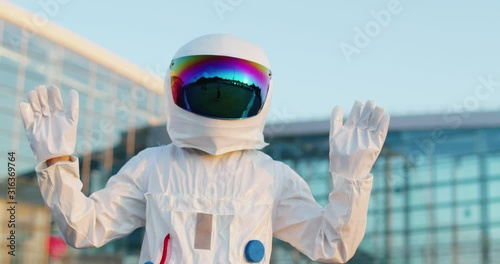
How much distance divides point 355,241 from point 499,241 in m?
16.2

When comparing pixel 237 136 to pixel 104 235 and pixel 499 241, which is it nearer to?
pixel 104 235

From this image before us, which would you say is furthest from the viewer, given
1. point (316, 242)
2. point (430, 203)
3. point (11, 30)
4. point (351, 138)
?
point (430, 203)

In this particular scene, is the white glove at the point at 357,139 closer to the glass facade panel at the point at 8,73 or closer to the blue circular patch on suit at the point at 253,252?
the blue circular patch on suit at the point at 253,252

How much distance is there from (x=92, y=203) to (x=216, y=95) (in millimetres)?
818

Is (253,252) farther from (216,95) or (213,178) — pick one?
(216,95)

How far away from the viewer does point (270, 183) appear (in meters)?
4.34

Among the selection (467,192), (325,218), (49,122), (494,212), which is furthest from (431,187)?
(49,122)

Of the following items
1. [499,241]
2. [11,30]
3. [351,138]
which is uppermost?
[11,30]

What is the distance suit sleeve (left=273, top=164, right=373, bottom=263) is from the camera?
3977 mm

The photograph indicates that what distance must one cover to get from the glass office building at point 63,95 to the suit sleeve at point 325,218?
13672 millimetres

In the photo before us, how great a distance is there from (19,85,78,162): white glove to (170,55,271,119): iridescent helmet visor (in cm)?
61

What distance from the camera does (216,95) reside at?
13.9ft

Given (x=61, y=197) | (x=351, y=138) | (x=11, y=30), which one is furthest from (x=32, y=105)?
(x=11, y=30)

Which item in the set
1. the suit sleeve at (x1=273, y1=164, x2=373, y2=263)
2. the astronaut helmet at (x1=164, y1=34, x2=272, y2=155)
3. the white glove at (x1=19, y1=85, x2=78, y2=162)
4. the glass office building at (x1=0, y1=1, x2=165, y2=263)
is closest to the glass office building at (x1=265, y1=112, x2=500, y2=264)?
the glass office building at (x1=0, y1=1, x2=165, y2=263)
